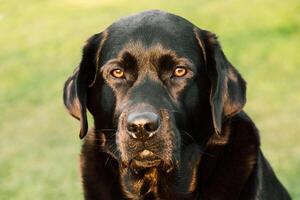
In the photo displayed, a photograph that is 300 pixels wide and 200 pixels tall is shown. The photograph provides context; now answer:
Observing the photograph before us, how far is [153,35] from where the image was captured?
570cm

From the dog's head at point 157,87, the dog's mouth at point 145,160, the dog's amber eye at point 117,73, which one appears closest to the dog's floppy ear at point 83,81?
the dog's head at point 157,87

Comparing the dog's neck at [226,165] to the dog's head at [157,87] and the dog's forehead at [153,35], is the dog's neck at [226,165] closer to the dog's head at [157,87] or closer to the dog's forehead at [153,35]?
the dog's head at [157,87]

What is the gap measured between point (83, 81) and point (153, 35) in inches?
23.8

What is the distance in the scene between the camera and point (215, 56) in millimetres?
5707

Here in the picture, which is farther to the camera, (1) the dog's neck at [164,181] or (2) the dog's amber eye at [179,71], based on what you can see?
(1) the dog's neck at [164,181]

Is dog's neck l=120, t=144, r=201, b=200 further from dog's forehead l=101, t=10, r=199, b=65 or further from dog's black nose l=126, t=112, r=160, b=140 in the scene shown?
dog's forehead l=101, t=10, r=199, b=65

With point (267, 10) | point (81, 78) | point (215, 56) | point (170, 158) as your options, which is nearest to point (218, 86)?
point (215, 56)

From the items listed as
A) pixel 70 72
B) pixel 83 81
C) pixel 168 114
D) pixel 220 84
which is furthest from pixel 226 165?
pixel 70 72

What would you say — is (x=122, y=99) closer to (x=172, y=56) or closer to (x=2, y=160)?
(x=172, y=56)

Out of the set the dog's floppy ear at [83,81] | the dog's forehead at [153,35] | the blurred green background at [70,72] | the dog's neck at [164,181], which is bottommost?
the blurred green background at [70,72]

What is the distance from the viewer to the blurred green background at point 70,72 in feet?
35.9

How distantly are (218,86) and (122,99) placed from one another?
63 centimetres

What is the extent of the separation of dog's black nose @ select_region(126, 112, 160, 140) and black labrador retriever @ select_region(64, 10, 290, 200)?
10cm

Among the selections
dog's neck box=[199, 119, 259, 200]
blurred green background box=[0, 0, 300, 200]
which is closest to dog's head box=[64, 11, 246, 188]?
dog's neck box=[199, 119, 259, 200]
